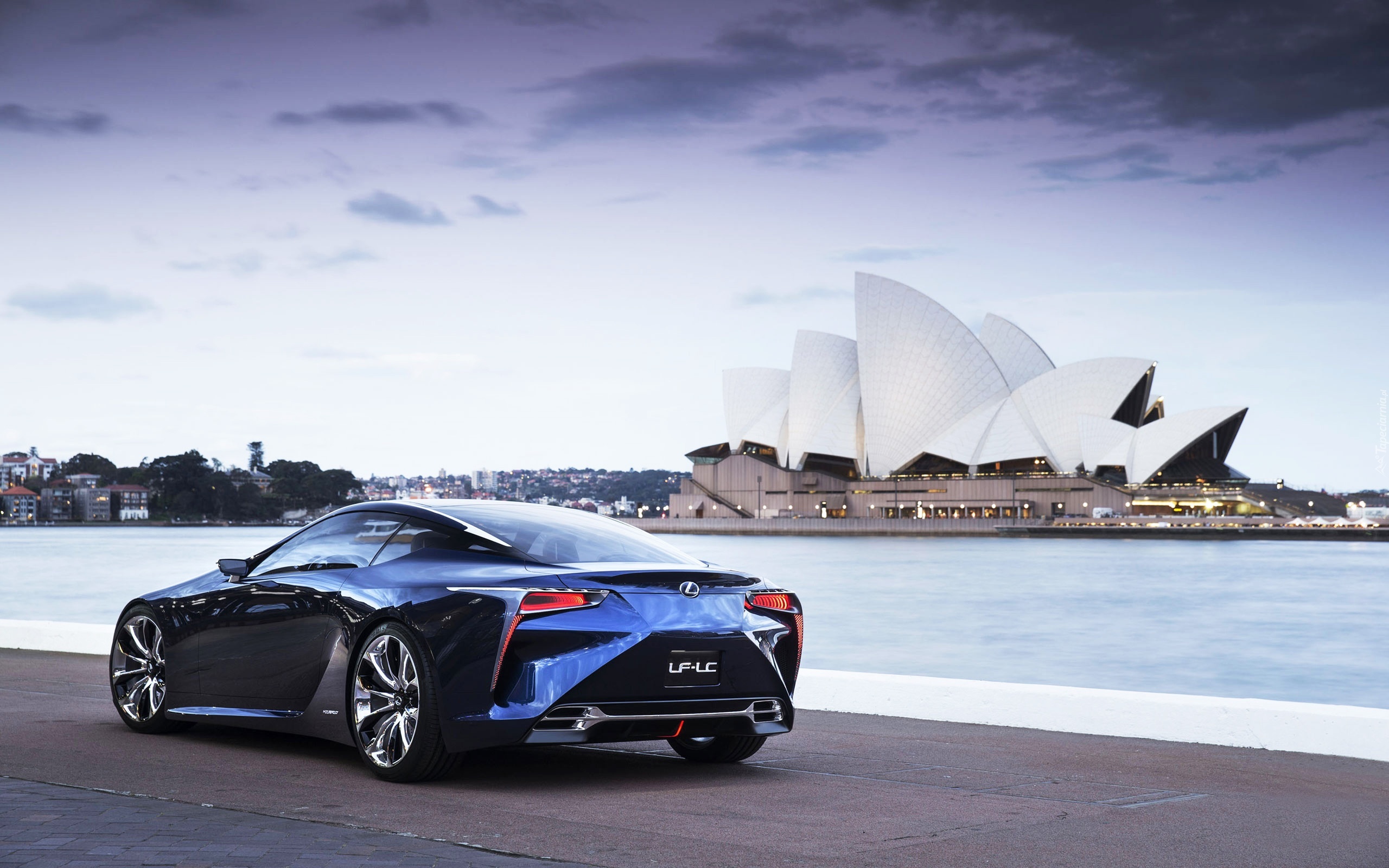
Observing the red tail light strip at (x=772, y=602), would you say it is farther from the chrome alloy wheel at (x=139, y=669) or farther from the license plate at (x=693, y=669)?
the chrome alloy wheel at (x=139, y=669)

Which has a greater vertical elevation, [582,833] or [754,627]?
[754,627]

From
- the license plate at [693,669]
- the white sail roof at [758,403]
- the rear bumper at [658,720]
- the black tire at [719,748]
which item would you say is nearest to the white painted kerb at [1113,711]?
the black tire at [719,748]

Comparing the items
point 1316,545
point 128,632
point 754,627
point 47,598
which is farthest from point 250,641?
point 1316,545

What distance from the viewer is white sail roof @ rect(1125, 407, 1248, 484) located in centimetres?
10581

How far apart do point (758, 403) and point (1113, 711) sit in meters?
113

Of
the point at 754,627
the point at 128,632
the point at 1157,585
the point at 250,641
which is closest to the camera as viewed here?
the point at 754,627

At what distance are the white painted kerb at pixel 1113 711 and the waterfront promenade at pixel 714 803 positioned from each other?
26 centimetres

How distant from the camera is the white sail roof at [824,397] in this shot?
108m

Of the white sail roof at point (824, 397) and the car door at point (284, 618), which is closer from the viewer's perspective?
the car door at point (284, 618)

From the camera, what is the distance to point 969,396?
102438mm

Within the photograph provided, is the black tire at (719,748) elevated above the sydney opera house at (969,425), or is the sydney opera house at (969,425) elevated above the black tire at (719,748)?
the sydney opera house at (969,425)

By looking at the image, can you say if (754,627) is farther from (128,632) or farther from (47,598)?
(47,598)

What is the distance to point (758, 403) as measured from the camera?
122 meters

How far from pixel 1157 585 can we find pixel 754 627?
184ft
